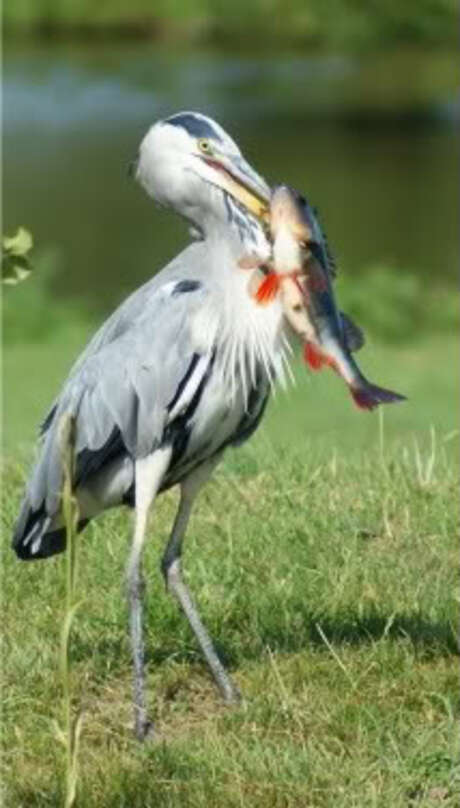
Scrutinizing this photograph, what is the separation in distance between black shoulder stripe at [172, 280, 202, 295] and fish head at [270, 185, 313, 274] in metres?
0.35

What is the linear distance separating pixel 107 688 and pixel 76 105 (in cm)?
2152

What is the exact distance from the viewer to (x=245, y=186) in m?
4.04

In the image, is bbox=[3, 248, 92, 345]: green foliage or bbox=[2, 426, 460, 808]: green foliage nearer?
bbox=[2, 426, 460, 808]: green foliage

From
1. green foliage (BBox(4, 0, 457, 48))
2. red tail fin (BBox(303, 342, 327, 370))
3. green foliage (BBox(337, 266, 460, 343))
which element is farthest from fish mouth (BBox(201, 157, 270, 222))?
green foliage (BBox(4, 0, 457, 48))

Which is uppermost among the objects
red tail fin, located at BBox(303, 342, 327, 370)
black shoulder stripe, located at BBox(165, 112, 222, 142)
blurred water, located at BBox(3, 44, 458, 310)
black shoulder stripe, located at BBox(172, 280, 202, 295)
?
blurred water, located at BBox(3, 44, 458, 310)

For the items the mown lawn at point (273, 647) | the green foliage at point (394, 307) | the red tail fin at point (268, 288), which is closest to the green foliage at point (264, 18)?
the green foliage at point (394, 307)

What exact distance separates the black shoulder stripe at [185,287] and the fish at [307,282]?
1.02 ft

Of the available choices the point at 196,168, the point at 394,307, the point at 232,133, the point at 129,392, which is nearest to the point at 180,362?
the point at 129,392

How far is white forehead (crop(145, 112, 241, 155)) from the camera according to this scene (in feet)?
13.3

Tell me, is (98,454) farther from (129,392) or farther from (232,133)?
(232,133)

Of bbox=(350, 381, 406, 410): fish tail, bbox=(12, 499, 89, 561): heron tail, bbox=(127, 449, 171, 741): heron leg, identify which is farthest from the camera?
bbox=(12, 499, 89, 561): heron tail

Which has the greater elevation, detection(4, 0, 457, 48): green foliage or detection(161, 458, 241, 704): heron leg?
detection(4, 0, 457, 48): green foliage

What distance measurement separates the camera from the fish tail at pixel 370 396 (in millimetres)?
3520

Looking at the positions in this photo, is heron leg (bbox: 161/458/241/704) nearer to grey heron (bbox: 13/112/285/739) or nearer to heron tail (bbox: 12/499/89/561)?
grey heron (bbox: 13/112/285/739)
